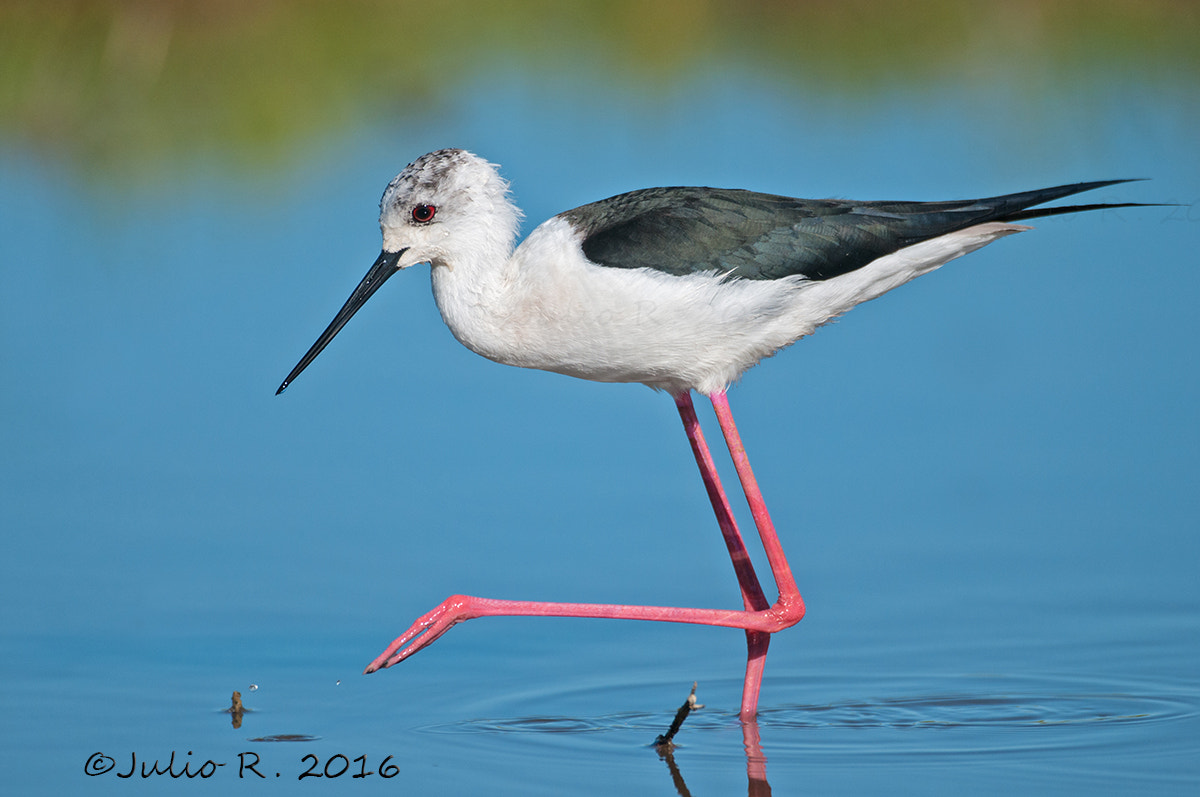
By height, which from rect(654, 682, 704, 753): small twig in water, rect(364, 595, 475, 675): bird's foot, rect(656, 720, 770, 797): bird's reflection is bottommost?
rect(656, 720, 770, 797): bird's reflection

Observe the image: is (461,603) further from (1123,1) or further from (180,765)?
(1123,1)

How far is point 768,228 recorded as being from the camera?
17.9ft

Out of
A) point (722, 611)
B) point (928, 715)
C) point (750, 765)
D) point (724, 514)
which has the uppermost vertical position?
point (724, 514)

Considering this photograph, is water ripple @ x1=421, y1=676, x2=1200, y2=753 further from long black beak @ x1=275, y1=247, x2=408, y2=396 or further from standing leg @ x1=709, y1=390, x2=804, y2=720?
long black beak @ x1=275, y1=247, x2=408, y2=396

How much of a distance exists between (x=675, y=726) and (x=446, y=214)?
5.75 ft

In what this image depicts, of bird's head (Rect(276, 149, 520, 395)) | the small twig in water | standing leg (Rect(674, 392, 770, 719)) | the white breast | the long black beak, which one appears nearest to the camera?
the small twig in water

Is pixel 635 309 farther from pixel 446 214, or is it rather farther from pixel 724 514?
pixel 724 514

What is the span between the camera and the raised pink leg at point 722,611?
17.4 ft

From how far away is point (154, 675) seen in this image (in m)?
5.57

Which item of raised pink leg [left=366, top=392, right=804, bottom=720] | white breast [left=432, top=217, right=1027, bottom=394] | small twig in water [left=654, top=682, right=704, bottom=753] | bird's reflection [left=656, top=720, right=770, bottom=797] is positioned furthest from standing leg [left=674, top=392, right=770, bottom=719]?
small twig in water [left=654, top=682, right=704, bottom=753]

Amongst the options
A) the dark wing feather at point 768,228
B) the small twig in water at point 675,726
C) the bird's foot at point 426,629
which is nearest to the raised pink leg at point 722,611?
the bird's foot at point 426,629

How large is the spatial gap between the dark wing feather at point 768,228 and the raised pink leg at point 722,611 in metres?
0.48

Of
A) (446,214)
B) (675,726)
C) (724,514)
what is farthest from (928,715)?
(446,214)

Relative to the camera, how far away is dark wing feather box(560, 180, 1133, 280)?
5316 millimetres
